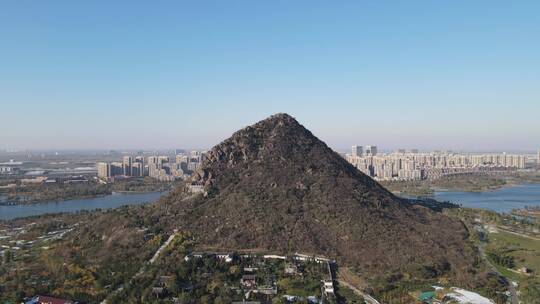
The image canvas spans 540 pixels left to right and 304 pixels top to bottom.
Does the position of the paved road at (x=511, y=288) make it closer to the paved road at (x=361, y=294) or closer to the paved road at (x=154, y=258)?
the paved road at (x=361, y=294)

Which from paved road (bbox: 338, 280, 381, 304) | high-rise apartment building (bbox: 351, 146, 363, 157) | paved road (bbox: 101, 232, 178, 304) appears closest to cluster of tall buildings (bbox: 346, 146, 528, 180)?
high-rise apartment building (bbox: 351, 146, 363, 157)

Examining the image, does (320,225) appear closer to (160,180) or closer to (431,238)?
(431,238)

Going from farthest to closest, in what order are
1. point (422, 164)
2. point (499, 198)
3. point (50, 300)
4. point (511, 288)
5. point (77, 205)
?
point (422, 164)
point (499, 198)
point (77, 205)
point (511, 288)
point (50, 300)

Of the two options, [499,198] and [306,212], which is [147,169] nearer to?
[499,198]

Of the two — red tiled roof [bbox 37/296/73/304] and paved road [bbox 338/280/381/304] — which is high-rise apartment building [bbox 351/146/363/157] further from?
red tiled roof [bbox 37/296/73/304]

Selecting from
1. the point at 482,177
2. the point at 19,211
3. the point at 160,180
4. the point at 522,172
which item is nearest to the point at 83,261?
the point at 19,211

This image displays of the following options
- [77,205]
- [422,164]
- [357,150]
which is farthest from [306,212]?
[357,150]
